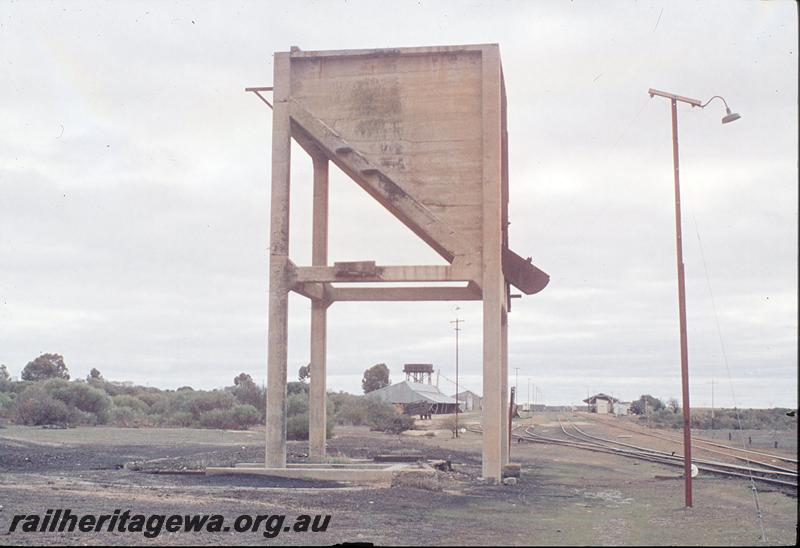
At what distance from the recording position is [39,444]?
33531 mm

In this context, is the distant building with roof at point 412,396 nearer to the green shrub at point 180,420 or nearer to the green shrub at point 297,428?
the green shrub at point 180,420

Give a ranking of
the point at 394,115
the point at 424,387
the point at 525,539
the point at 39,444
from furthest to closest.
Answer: the point at 424,387 → the point at 39,444 → the point at 394,115 → the point at 525,539

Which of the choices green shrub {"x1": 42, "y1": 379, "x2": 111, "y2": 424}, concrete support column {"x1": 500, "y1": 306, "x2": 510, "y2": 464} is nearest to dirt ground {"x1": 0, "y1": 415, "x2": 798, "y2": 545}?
concrete support column {"x1": 500, "y1": 306, "x2": 510, "y2": 464}

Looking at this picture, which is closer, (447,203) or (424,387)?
(447,203)

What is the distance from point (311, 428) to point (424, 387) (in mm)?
74915

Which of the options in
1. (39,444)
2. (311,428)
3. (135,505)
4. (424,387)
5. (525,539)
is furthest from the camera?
(424,387)

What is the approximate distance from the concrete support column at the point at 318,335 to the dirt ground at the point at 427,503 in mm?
2287

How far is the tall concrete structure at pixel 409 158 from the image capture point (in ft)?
70.8

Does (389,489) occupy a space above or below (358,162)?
below

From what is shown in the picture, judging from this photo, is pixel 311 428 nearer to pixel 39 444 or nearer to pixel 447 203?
pixel 447 203

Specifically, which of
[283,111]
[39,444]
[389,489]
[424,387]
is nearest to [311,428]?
[389,489]

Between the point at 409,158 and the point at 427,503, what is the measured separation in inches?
357

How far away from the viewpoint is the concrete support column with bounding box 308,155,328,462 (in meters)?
25.5

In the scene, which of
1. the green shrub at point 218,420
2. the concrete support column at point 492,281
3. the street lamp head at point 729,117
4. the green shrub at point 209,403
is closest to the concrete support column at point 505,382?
the concrete support column at point 492,281
